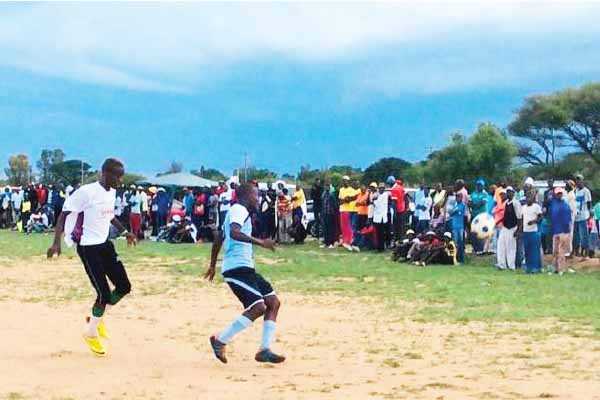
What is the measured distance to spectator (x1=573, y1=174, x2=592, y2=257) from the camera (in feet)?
73.9

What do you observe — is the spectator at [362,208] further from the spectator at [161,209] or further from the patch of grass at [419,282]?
the spectator at [161,209]

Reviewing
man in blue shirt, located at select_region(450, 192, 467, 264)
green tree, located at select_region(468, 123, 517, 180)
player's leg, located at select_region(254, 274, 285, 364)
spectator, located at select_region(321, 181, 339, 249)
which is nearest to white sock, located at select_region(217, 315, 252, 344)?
A: player's leg, located at select_region(254, 274, 285, 364)

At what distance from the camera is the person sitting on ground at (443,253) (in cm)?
2227

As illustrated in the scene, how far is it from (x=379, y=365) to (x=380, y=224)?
16.8m

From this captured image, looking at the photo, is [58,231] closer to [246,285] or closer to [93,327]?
[93,327]

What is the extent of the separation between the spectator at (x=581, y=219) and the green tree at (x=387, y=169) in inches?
1602

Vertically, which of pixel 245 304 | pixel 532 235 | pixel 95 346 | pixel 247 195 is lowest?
pixel 95 346

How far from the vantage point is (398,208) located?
2647cm

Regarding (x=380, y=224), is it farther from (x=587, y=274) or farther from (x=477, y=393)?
(x=477, y=393)

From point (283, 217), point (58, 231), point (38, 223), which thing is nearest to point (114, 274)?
point (58, 231)

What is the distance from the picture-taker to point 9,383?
8688 millimetres

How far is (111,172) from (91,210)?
47 centimetres

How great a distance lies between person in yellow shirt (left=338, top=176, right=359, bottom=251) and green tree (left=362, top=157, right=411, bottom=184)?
3581 cm

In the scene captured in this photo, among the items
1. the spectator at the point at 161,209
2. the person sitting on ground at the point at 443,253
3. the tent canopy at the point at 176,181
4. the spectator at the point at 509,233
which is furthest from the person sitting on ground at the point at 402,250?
the tent canopy at the point at 176,181
